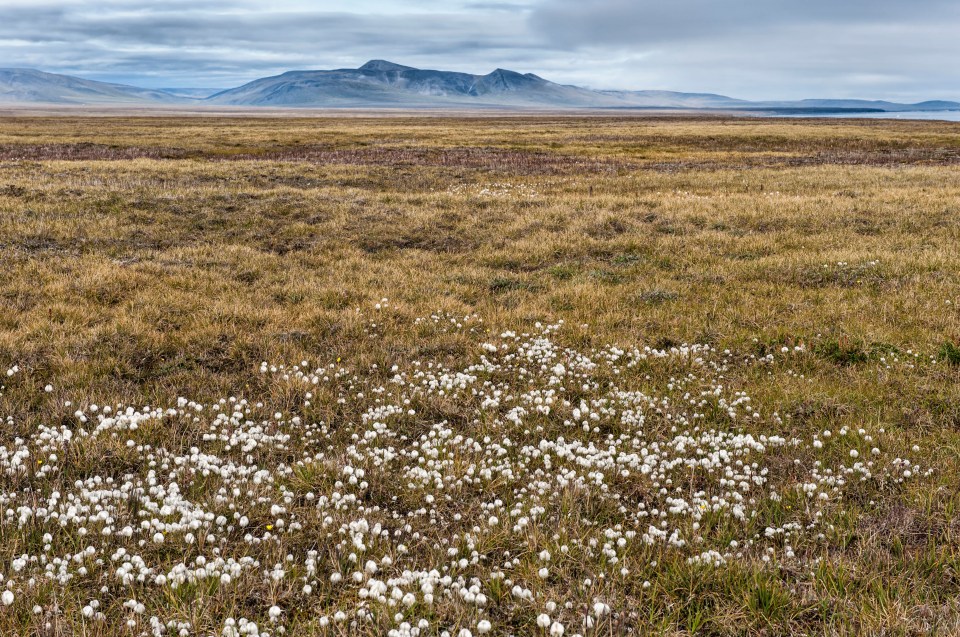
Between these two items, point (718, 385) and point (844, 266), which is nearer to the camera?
point (718, 385)

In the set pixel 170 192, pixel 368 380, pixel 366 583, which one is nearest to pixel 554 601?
pixel 366 583

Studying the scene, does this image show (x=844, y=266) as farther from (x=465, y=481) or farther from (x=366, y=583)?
(x=366, y=583)

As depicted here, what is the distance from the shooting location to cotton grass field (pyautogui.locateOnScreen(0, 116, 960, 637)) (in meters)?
4.43

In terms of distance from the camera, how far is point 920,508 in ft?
17.9

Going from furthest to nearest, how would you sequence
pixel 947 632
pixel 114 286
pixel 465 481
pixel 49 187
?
1. pixel 49 187
2. pixel 114 286
3. pixel 465 481
4. pixel 947 632

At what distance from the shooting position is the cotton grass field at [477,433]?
4.43 meters

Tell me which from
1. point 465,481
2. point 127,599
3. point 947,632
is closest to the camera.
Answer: point 947,632

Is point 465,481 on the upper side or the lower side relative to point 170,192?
lower

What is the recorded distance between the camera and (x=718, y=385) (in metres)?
8.16

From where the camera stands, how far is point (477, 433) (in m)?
7.21

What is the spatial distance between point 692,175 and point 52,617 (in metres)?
33.1

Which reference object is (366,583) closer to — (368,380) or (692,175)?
(368,380)

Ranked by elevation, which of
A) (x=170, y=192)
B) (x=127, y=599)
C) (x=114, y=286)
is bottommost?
(x=127, y=599)

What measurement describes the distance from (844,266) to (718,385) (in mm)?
7336
